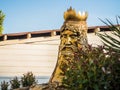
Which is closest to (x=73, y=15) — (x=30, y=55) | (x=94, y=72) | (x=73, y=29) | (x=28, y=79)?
(x=73, y=29)

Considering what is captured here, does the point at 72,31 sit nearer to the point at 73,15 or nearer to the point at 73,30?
the point at 73,30

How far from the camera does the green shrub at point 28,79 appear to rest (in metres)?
13.4

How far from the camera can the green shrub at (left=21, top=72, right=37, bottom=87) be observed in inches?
526

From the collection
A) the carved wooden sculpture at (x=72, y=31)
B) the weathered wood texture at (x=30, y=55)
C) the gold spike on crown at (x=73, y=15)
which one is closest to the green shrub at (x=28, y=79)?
the weathered wood texture at (x=30, y=55)

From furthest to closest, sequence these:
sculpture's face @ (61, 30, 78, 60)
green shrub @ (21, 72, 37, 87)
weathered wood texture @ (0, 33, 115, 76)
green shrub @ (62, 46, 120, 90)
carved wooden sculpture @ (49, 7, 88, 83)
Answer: weathered wood texture @ (0, 33, 115, 76) → green shrub @ (21, 72, 37, 87) → carved wooden sculpture @ (49, 7, 88, 83) → sculpture's face @ (61, 30, 78, 60) → green shrub @ (62, 46, 120, 90)

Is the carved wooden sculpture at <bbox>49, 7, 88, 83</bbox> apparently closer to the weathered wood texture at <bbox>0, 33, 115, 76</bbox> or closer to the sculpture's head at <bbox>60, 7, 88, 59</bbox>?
the sculpture's head at <bbox>60, 7, 88, 59</bbox>

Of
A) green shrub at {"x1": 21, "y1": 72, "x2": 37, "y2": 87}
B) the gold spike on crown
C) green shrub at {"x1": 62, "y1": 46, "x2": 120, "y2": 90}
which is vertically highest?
the gold spike on crown

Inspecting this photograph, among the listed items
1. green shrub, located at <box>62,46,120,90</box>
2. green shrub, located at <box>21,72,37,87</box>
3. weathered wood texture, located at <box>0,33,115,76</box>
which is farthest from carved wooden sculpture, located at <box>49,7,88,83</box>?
weathered wood texture, located at <box>0,33,115,76</box>

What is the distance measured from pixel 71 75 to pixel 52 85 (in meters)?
2.58

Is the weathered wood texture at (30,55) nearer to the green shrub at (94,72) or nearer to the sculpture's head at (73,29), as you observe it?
the sculpture's head at (73,29)

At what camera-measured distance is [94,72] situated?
471 centimetres

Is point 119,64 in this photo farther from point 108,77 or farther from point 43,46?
point 43,46

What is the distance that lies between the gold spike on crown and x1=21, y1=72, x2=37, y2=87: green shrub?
5.28m

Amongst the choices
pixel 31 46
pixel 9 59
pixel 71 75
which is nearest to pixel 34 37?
pixel 31 46
